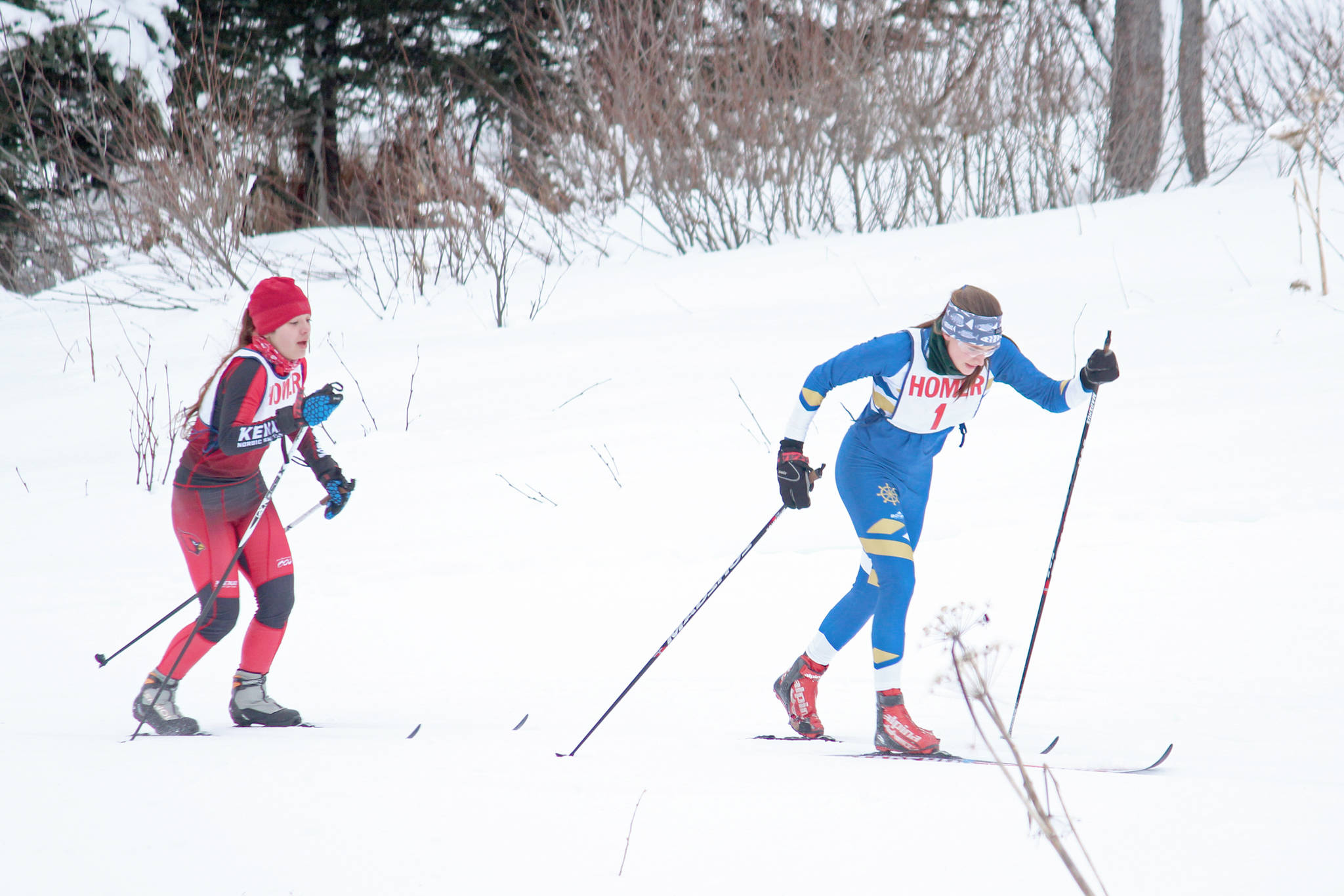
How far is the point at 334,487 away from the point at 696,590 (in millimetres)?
1974

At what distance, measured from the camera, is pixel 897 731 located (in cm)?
320

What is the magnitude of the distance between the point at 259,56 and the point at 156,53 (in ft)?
3.50

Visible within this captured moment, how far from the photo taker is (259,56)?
10.9 m

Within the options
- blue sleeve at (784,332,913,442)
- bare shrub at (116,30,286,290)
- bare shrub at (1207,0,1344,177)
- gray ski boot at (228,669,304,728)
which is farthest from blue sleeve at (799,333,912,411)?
bare shrub at (116,30,286,290)

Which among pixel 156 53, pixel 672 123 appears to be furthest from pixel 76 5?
pixel 672 123

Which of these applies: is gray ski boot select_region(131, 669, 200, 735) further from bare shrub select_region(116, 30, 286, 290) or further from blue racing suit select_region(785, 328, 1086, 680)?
bare shrub select_region(116, 30, 286, 290)

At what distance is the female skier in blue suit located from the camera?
10.6 ft

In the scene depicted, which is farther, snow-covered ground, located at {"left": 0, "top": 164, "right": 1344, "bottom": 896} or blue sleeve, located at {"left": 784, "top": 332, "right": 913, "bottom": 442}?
blue sleeve, located at {"left": 784, "top": 332, "right": 913, "bottom": 442}

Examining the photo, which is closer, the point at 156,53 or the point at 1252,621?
the point at 1252,621

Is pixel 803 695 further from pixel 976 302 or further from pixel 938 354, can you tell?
pixel 976 302

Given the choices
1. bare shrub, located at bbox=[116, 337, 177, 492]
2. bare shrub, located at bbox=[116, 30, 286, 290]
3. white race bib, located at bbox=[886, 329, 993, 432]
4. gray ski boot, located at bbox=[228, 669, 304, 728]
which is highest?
bare shrub, located at bbox=[116, 30, 286, 290]

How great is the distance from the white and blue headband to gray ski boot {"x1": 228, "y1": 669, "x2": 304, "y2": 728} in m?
2.78

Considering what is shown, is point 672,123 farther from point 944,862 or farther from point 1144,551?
point 944,862

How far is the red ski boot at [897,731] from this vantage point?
3145mm
